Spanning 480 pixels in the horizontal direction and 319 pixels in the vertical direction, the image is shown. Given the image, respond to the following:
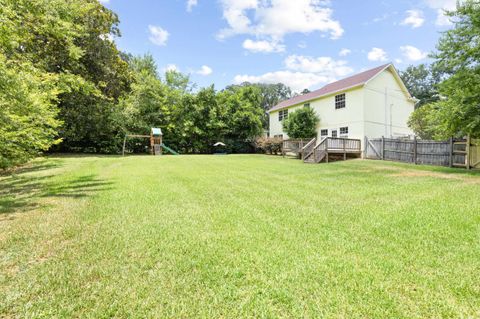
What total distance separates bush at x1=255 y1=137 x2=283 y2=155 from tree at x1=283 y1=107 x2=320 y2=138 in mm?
1509

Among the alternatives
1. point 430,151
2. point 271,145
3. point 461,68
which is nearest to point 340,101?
point 271,145

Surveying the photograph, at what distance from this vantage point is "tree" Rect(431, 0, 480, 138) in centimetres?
933

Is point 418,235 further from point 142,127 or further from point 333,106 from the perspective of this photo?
point 142,127

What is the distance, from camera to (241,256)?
2.93 m

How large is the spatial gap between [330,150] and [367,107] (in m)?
5.18

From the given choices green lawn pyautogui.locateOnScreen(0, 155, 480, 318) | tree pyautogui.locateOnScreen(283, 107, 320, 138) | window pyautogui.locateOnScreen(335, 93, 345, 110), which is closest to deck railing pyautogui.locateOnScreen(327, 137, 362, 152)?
window pyautogui.locateOnScreen(335, 93, 345, 110)

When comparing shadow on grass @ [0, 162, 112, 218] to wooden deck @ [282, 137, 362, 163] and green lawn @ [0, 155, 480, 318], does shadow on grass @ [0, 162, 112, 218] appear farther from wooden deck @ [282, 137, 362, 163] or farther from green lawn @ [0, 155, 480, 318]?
wooden deck @ [282, 137, 362, 163]

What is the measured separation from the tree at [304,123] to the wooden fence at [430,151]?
555cm

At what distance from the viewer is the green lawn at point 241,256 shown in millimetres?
2090

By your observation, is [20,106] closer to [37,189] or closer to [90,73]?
[37,189]

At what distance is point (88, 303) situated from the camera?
Answer: 211cm

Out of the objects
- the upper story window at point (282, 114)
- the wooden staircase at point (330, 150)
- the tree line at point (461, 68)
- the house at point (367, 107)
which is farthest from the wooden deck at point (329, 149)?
the upper story window at point (282, 114)

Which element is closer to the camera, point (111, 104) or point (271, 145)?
point (111, 104)

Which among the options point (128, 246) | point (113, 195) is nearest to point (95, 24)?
point (113, 195)
